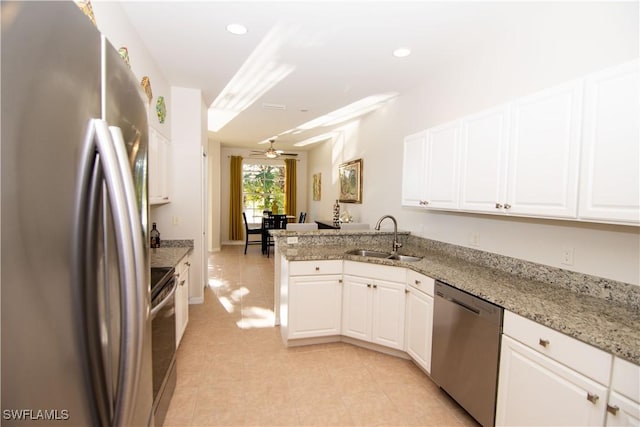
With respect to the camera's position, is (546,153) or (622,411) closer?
(622,411)

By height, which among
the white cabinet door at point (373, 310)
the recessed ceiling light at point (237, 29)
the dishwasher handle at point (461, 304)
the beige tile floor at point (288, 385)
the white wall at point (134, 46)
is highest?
the recessed ceiling light at point (237, 29)

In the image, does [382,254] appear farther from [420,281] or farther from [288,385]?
[288,385]

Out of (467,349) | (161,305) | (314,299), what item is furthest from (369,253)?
(161,305)

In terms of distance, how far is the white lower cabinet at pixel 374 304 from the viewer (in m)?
2.80

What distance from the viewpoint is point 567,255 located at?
2045mm

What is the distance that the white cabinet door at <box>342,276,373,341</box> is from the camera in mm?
2945

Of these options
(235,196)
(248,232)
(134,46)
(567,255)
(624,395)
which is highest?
(134,46)

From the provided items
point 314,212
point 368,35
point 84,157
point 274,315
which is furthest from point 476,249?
point 314,212

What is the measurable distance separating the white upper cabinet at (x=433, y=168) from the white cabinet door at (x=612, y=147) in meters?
0.99

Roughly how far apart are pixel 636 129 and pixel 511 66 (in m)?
1.26

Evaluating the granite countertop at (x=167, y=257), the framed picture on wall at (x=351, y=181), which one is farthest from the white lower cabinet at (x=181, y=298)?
the framed picture on wall at (x=351, y=181)

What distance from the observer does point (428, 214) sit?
349 centimetres

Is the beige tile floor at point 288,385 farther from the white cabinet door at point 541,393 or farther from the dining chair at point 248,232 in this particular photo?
the dining chair at point 248,232

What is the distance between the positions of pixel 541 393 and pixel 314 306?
1823 mm
